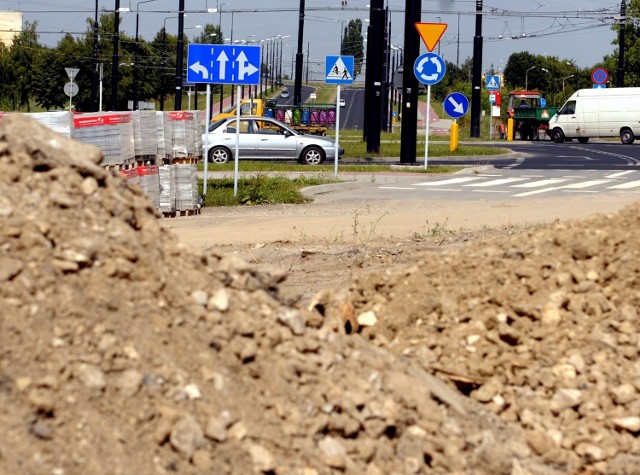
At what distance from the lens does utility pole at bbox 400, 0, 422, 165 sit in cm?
3172

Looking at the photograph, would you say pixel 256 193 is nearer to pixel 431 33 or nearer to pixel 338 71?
pixel 338 71

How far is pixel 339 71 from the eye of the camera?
1033 inches

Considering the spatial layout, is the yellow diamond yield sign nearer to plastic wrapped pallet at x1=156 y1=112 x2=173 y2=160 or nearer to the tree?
plastic wrapped pallet at x1=156 y1=112 x2=173 y2=160

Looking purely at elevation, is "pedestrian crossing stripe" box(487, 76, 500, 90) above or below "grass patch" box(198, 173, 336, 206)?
above

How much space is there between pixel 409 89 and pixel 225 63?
12.9m

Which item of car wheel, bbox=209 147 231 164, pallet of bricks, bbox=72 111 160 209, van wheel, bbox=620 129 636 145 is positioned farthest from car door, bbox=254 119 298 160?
van wheel, bbox=620 129 636 145

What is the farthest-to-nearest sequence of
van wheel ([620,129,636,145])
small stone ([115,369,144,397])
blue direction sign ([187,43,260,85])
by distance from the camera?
van wheel ([620,129,636,145])
blue direction sign ([187,43,260,85])
small stone ([115,369,144,397])

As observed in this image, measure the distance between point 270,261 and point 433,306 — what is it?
5.60m

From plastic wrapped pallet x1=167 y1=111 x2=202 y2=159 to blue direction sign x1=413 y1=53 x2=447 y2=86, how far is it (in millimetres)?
10085

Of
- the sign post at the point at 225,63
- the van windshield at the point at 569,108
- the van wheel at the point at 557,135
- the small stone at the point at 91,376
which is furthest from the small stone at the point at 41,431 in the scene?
the van wheel at the point at 557,135

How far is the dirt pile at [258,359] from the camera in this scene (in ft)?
15.4

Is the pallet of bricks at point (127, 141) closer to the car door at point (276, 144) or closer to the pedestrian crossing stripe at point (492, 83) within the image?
the car door at point (276, 144)

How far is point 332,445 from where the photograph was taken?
500 cm

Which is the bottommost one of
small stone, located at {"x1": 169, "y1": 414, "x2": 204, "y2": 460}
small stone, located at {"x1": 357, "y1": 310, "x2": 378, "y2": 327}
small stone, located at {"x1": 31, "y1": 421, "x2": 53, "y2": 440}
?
small stone, located at {"x1": 169, "y1": 414, "x2": 204, "y2": 460}
